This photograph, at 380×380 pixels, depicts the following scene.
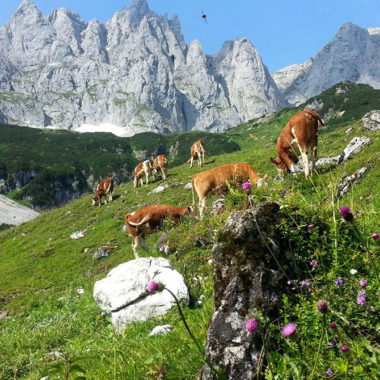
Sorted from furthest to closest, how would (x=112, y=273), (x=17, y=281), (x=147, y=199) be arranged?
(x=147, y=199) → (x=17, y=281) → (x=112, y=273)

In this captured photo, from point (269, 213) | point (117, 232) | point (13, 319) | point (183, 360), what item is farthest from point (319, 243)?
point (117, 232)

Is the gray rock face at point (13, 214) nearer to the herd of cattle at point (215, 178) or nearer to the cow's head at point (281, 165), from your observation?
the herd of cattle at point (215, 178)

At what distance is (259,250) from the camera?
3.49 metres

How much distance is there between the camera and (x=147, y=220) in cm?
1525

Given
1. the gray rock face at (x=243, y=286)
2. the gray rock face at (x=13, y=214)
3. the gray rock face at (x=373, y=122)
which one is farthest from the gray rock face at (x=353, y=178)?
the gray rock face at (x=13, y=214)

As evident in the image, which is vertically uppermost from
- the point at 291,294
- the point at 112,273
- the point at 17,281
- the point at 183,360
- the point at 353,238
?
the point at 353,238

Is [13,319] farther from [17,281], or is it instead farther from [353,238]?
[353,238]

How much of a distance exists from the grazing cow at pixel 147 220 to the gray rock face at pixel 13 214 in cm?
4920

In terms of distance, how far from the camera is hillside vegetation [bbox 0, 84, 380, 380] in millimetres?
2781

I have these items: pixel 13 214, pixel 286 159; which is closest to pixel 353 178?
pixel 286 159

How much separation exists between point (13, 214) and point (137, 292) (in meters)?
63.9

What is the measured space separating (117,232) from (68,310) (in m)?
11.7

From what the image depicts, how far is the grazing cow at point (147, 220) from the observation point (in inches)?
594

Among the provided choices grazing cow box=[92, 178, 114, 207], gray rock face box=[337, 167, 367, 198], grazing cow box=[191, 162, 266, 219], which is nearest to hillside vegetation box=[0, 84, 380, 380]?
gray rock face box=[337, 167, 367, 198]
